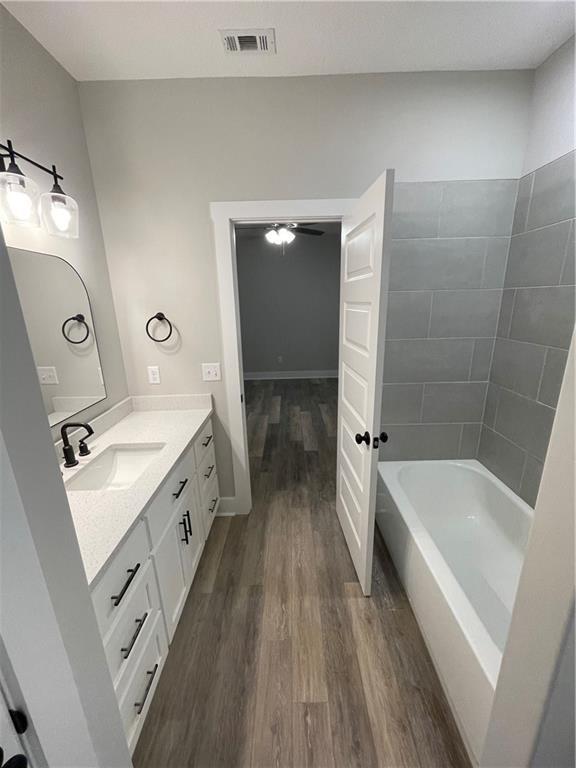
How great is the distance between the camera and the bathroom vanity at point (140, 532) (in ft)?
3.24

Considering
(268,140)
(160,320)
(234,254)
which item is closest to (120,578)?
(160,320)

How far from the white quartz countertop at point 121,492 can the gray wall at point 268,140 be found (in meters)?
1.00

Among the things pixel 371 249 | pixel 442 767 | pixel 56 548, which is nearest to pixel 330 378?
pixel 371 249

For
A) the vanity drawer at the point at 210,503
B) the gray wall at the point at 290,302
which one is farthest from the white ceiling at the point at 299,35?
the gray wall at the point at 290,302

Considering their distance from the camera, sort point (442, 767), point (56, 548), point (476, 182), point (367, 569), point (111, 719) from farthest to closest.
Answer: point (476, 182)
point (367, 569)
point (442, 767)
point (111, 719)
point (56, 548)

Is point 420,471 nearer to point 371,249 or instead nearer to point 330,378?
point 371,249

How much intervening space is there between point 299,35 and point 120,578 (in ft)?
7.78

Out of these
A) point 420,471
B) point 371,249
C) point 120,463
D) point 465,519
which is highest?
point 371,249

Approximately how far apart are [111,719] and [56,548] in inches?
21.9

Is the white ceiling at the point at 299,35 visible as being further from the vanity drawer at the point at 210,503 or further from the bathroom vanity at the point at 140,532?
the vanity drawer at the point at 210,503

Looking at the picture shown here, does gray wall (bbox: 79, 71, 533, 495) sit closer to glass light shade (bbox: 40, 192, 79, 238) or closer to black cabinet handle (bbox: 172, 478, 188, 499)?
glass light shade (bbox: 40, 192, 79, 238)

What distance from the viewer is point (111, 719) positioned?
0.72 meters

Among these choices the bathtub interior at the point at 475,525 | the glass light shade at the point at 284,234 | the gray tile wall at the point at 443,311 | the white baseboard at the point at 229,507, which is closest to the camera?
the bathtub interior at the point at 475,525

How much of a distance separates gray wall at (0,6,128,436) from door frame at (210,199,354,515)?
2.30 ft
